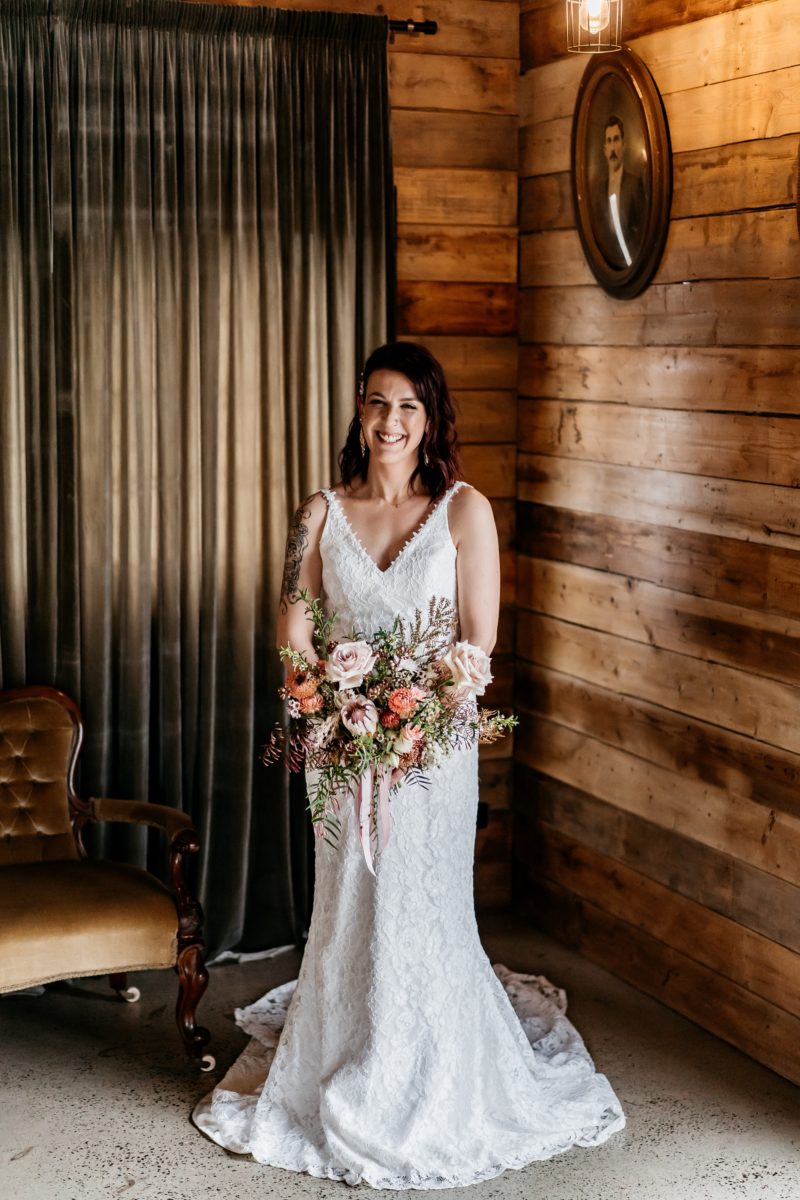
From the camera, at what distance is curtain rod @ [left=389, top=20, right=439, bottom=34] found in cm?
439

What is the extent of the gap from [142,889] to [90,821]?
418mm

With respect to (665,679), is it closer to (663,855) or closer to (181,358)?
(663,855)

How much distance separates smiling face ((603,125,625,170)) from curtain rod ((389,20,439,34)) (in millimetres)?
741

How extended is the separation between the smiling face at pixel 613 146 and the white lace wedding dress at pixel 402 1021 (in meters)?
1.21

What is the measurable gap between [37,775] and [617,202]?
2.37m

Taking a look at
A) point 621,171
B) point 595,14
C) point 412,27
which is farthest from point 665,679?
point 412,27

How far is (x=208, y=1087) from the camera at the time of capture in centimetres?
369

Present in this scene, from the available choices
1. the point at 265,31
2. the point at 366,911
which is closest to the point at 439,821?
the point at 366,911

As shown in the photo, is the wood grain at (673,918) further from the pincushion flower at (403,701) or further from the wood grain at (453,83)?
the wood grain at (453,83)

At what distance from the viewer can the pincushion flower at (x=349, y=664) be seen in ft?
10.0

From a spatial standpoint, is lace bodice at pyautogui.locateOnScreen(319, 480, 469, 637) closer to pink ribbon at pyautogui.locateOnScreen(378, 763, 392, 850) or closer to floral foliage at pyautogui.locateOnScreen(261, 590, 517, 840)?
floral foliage at pyautogui.locateOnScreen(261, 590, 517, 840)

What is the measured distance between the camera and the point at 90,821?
418cm

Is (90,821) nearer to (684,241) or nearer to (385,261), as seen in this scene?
(385,261)

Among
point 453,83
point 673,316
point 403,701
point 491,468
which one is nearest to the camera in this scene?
point 403,701
